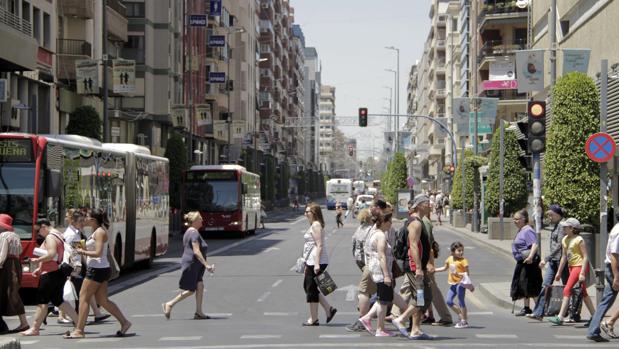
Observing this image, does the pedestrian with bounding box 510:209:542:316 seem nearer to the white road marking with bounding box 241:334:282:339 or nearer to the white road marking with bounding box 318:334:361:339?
the white road marking with bounding box 318:334:361:339

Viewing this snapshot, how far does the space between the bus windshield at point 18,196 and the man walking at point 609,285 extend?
35.4ft

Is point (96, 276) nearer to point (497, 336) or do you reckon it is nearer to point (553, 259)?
point (497, 336)

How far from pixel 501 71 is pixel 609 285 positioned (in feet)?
172

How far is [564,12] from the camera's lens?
4759cm

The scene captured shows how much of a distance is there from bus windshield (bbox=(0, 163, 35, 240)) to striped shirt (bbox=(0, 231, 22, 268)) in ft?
18.3

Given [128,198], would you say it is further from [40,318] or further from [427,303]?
[427,303]

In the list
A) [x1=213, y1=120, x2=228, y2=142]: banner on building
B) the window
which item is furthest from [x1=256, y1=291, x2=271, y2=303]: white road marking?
[x1=213, y1=120, x2=228, y2=142]: banner on building

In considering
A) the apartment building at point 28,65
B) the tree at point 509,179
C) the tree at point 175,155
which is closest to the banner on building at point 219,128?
the tree at point 175,155

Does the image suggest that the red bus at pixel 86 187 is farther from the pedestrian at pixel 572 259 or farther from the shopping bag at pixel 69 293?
the pedestrian at pixel 572 259

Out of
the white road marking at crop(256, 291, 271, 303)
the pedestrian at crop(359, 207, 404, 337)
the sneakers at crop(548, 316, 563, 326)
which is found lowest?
the white road marking at crop(256, 291, 271, 303)

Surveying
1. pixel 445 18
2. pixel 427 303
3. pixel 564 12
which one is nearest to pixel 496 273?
pixel 427 303

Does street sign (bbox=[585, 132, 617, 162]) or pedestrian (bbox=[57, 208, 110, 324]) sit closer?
pedestrian (bbox=[57, 208, 110, 324])

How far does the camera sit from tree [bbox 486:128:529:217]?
173 feet

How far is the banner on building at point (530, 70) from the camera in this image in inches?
1332
